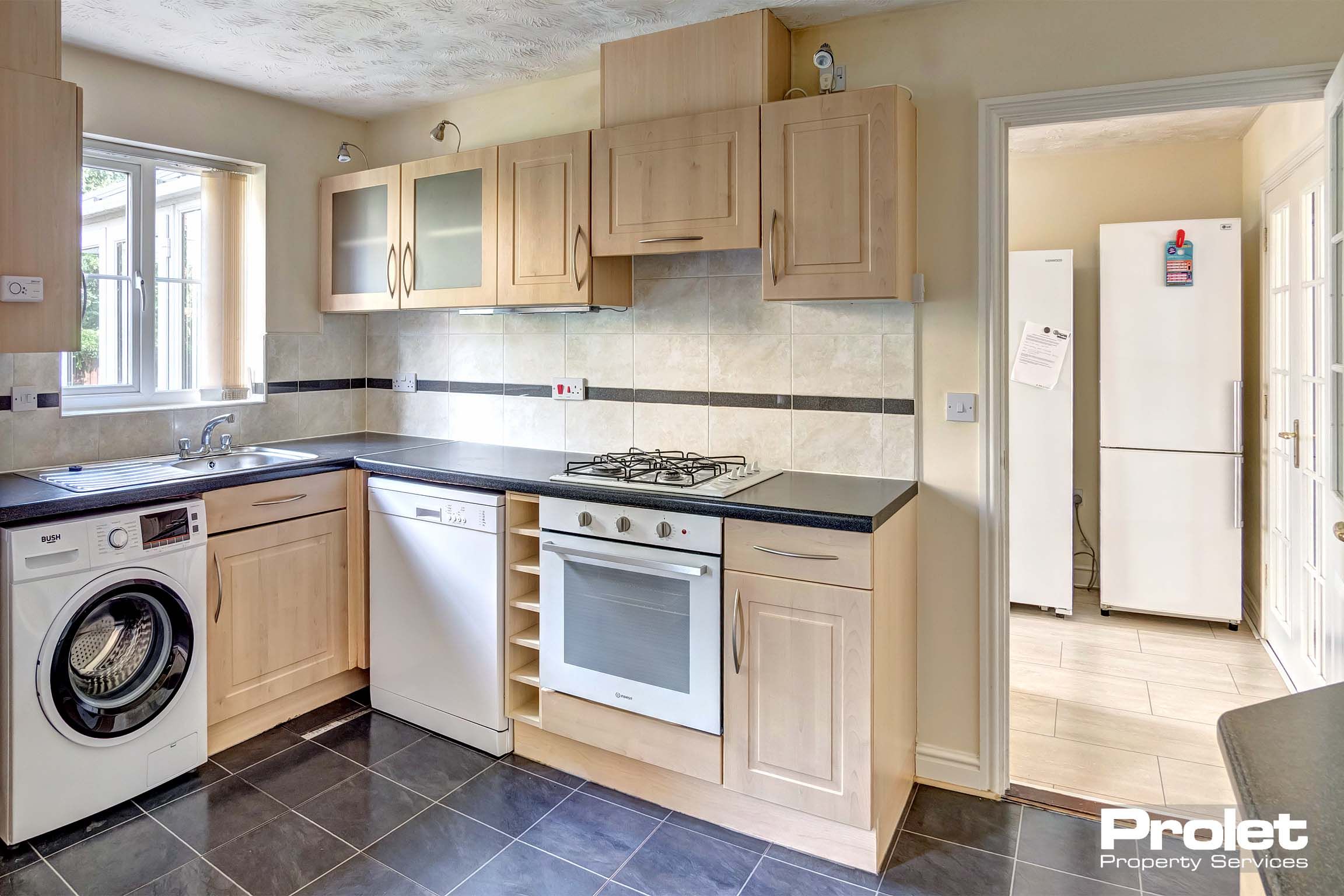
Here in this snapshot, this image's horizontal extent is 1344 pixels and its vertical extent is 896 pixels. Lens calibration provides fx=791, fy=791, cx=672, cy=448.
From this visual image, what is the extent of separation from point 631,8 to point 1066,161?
3.01 meters

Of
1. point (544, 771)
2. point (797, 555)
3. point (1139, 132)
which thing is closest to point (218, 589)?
point (544, 771)

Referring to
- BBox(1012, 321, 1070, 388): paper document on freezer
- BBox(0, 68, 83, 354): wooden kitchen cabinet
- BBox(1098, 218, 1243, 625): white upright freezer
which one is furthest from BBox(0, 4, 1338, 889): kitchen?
BBox(1098, 218, 1243, 625): white upright freezer

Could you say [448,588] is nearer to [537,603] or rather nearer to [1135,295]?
[537,603]

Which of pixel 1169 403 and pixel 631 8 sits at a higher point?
pixel 631 8

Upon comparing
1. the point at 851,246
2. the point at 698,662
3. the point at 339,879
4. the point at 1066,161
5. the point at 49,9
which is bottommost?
the point at 339,879

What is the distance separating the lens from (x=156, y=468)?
2855 mm

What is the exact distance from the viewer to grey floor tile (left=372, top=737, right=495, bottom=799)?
256 centimetres

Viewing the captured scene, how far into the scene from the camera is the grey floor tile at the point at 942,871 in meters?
2.06

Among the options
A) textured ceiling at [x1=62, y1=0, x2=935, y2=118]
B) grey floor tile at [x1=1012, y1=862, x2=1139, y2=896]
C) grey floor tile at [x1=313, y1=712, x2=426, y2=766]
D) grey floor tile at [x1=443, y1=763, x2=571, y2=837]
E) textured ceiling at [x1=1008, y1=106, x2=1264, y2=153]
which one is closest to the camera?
grey floor tile at [x1=1012, y1=862, x2=1139, y2=896]

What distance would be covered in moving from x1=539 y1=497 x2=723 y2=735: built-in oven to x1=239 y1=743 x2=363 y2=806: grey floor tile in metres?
0.76

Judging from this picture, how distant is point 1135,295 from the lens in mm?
4035

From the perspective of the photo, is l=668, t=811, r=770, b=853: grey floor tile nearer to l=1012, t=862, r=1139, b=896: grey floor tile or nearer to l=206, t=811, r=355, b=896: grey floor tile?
l=1012, t=862, r=1139, b=896: grey floor tile

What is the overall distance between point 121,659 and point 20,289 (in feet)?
3.72

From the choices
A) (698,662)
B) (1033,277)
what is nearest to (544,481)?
(698,662)
